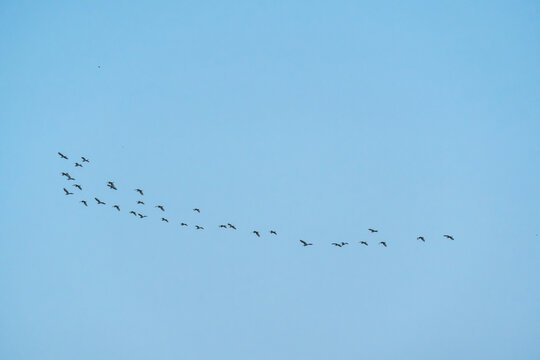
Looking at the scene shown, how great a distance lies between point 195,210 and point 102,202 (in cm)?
1057

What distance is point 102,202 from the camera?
7094cm

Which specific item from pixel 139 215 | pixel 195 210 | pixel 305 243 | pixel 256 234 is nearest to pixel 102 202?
pixel 139 215

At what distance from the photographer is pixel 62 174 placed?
70.6m

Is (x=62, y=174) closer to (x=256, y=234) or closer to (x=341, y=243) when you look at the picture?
(x=256, y=234)

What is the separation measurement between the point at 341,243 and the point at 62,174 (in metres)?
32.8

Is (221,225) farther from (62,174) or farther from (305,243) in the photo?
(62,174)

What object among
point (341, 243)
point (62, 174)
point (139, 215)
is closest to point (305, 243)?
point (341, 243)

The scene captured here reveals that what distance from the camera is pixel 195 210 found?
7200cm

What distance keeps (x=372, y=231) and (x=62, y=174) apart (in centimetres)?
3575

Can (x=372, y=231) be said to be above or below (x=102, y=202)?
above

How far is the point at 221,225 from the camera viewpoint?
7219cm

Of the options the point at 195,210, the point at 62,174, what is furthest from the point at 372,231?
the point at 62,174

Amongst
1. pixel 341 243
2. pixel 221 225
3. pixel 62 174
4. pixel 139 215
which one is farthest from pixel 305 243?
pixel 62 174

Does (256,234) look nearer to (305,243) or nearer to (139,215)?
(305,243)
